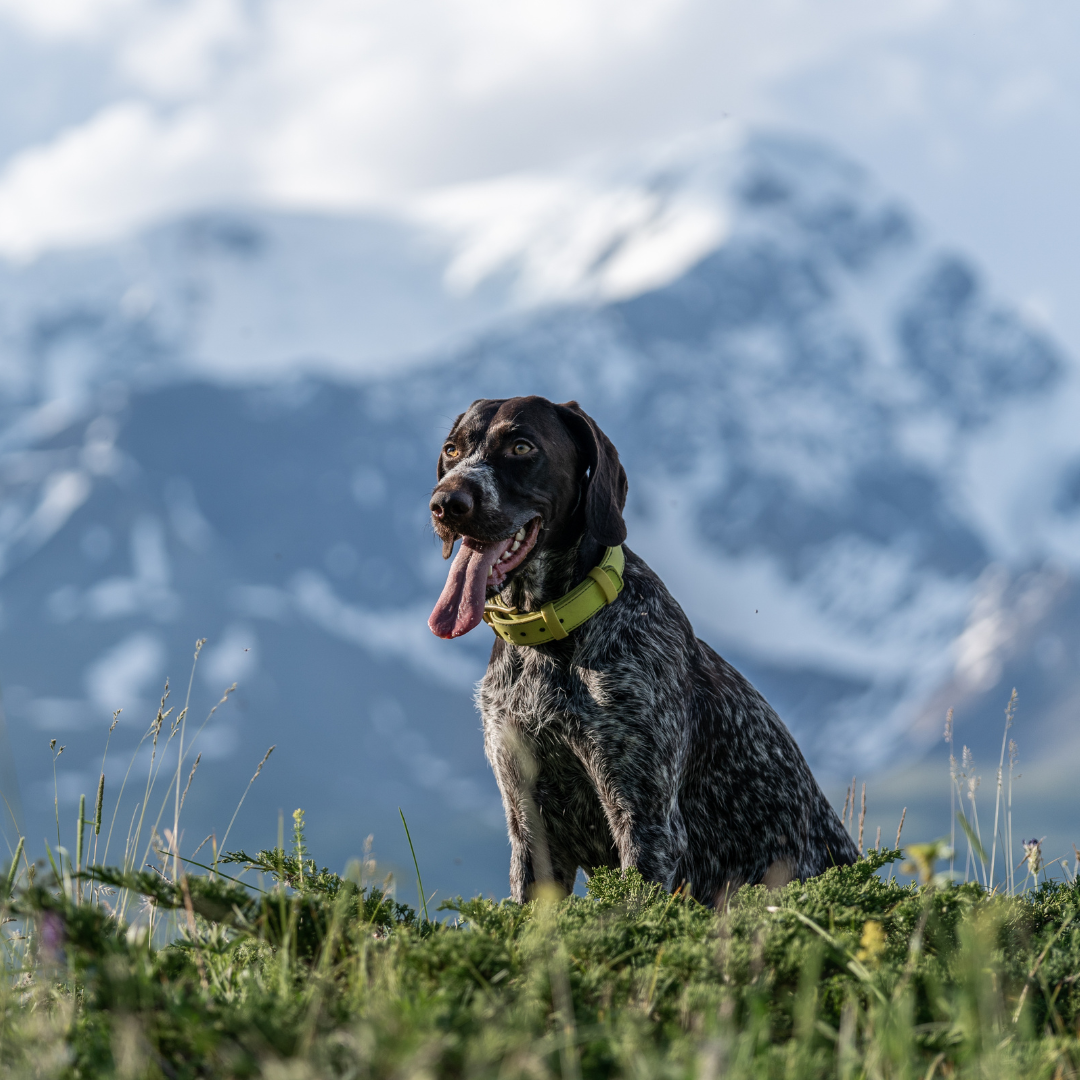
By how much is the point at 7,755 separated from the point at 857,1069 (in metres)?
3.60

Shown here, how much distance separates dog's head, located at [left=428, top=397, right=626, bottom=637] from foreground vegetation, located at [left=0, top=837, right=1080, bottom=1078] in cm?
166

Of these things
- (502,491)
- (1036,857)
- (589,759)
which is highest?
(502,491)

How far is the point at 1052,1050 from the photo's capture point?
91.0 inches

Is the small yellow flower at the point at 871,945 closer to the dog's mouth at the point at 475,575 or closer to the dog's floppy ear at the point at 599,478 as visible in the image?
the dog's mouth at the point at 475,575

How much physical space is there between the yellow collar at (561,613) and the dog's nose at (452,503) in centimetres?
53

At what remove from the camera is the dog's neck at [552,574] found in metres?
5.11

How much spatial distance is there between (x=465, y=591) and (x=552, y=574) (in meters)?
0.56

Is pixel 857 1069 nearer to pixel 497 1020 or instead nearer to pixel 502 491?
pixel 497 1020

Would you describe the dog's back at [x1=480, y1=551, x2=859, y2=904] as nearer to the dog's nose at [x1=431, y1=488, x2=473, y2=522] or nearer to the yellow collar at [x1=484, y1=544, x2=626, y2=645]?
the yellow collar at [x1=484, y1=544, x2=626, y2=645]

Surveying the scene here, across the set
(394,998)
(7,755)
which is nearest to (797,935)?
(394,998)

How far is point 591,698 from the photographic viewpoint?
4816 millimetres

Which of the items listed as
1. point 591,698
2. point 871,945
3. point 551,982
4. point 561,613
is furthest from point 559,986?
point 561,613

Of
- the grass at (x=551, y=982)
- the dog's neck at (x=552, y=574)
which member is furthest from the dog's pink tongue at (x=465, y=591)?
the grass at (x=551, y=982)

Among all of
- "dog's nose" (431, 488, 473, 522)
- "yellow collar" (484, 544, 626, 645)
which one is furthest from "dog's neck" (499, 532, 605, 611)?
"dog's nose" (431, 488, 473, 522)
